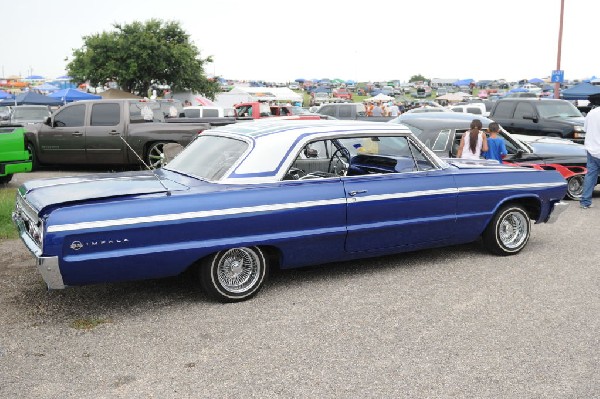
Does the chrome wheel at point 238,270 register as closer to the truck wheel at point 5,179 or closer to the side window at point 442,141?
the side window at point 442,141

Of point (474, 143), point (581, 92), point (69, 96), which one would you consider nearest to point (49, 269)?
point (474, 143)

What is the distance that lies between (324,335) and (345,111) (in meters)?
20.1

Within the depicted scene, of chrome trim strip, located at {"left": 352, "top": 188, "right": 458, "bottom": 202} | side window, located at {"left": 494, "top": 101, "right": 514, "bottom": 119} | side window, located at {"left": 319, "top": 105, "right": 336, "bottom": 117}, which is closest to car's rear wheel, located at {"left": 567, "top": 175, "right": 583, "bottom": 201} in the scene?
chrome trim strip, located at {"left": 352, "top": 188, "right": 458, "bottom": 202}

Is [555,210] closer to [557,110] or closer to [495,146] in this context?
[495,146]

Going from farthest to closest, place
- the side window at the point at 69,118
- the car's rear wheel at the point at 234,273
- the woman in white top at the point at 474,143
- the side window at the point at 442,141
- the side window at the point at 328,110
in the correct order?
the side window at the point at 328,110 → the side window at the point at 69,118 → the side window at the point at 442,141 → the woman in white top at the point at 474,143 → the car's rear wheel at the point at 234,273

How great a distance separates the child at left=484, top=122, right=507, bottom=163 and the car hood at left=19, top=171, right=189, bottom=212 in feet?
17.4

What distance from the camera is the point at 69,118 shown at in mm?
13695

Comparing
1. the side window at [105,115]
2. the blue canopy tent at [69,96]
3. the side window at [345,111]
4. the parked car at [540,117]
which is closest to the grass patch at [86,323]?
the side window at [105,115]

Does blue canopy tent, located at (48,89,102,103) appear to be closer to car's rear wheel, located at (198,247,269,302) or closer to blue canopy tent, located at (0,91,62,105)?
blue canopy tent, located at (0,91,62,105)

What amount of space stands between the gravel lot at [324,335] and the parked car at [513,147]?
354cm

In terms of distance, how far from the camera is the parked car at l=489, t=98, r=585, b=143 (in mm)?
14812

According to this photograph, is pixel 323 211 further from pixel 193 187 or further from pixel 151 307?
pixel 151 307

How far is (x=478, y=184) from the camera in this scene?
6414 mm

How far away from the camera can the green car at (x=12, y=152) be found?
10.6 m
